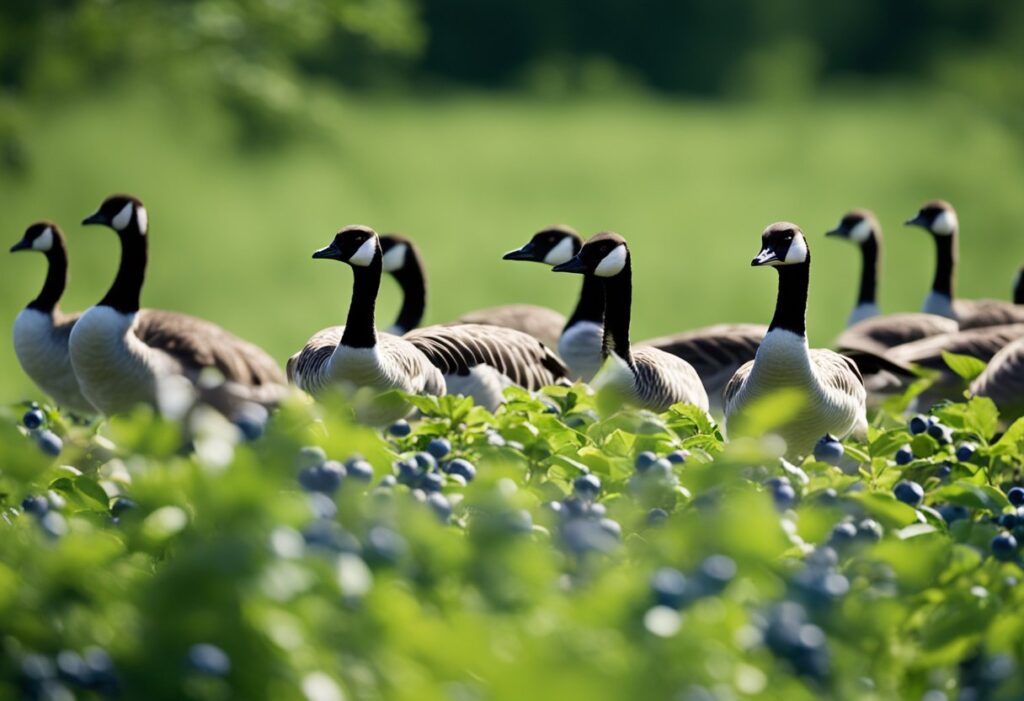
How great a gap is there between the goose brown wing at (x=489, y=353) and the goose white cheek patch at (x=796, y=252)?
146 cm

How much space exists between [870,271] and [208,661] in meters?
8.61

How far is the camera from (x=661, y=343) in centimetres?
756

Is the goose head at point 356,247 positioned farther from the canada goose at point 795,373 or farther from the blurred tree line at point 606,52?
the blurred tree line at point 606,52

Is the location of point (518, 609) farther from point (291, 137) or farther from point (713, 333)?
point (291, 137)

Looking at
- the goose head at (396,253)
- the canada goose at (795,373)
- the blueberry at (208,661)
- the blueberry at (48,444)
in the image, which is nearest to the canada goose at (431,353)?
the canada goose at (795,373)

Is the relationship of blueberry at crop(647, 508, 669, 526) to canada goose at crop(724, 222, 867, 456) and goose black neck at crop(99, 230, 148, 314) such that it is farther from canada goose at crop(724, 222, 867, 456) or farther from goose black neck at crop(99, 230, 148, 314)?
goose black neck at crop(99, 230, 148, 314)

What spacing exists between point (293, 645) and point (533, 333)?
6293 mm

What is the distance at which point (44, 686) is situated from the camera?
2.23 metres

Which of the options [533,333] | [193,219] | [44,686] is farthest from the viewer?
[193,219]

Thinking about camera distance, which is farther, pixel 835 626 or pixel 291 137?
pixel 291 137

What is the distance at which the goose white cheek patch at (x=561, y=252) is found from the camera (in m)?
7.71

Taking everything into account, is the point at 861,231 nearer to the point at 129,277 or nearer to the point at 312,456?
the point at 129,277

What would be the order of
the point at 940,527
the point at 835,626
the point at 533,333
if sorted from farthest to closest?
the point at 533,333 → the point at 940,527 → the point at 835,626

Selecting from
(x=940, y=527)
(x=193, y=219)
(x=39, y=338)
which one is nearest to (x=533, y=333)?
(x=39, y=338)
